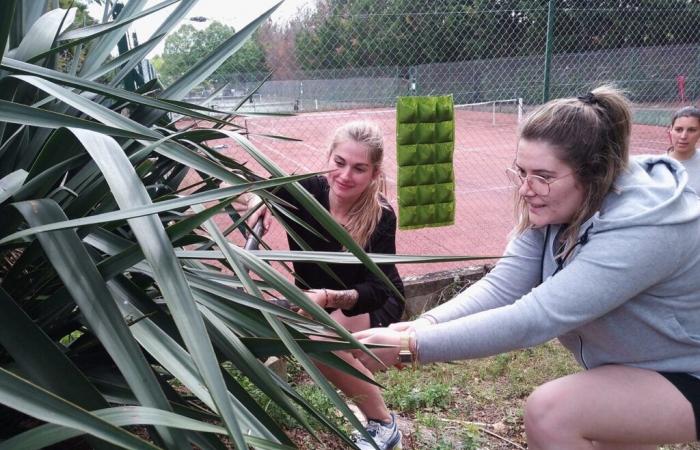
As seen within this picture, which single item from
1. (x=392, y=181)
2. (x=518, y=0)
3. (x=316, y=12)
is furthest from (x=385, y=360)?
(x=392, y=181)

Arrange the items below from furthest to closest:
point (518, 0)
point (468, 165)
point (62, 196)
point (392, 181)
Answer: point (468, 165)
point (392, 181)
point (518, 0)
point (62, 196)

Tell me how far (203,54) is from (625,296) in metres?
3.62

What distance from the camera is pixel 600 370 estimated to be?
1.70 m

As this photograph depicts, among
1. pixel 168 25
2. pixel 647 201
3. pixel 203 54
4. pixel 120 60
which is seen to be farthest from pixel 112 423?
pixel 203 54

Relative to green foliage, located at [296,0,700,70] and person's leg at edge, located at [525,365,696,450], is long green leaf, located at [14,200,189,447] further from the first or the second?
green foliage, located at [296,0,700,70]

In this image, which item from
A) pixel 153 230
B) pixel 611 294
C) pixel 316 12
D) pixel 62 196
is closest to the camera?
pixel 153 230

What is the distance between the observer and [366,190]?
242cm

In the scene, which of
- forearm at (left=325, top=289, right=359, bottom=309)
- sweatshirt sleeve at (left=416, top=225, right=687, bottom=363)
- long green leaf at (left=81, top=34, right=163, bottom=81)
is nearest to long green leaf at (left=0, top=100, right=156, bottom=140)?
long green leaf at (left=81, top=34, right=163, bottom=81)

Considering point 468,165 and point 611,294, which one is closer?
point 611,294

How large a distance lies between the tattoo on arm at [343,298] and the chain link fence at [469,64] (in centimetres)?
123

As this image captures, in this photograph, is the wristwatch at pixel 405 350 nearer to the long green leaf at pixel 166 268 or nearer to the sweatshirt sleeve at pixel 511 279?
the sweatshirt sleeve at pixel 511 279

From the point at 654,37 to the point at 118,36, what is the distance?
789cm

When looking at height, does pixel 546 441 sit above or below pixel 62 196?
below

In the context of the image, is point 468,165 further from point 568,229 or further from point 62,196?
point 62,196
